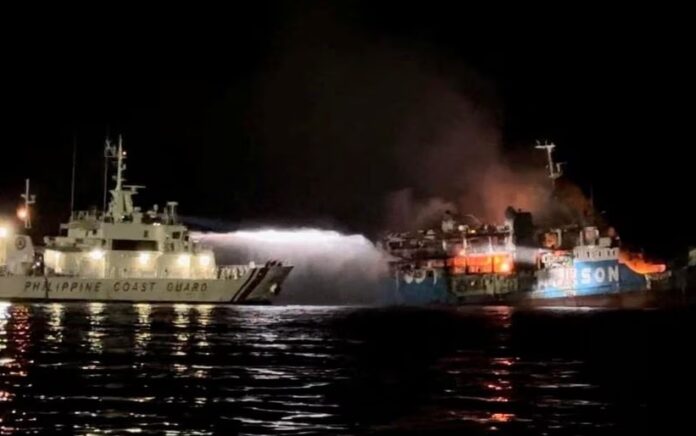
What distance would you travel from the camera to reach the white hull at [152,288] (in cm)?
9594

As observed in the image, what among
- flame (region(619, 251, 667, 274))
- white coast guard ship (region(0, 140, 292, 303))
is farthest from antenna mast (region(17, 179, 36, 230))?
flame (region(619, 251, 667, 274))

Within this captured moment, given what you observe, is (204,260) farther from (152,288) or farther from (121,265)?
(121,265)

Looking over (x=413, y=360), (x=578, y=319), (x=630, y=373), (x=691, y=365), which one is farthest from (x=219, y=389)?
(x=578, y=319)

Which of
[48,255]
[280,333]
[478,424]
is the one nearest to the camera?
[478,424]

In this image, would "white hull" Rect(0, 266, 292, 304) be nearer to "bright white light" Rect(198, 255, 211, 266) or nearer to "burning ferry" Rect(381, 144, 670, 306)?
"bright white light" Rect(198, 255, 211, 266)

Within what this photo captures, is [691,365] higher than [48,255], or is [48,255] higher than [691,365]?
[48,255]

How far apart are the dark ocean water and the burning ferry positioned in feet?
143

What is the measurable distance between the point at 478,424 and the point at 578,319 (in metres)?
50.0

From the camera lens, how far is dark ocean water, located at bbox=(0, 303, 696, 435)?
Result: 21.3 meters

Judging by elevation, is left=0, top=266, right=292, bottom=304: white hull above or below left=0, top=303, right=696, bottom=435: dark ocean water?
above

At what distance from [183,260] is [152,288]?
4.85 m

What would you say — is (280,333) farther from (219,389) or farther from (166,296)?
(166,296)

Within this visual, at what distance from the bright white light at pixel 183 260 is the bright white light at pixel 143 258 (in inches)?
134

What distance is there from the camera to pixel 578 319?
6894 cm
